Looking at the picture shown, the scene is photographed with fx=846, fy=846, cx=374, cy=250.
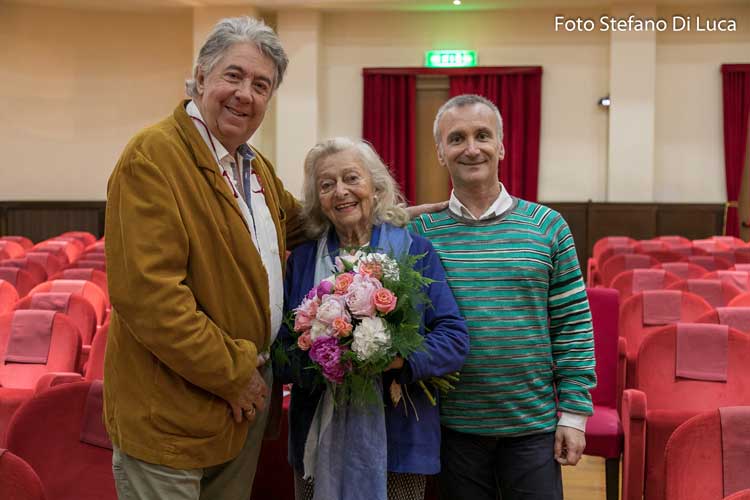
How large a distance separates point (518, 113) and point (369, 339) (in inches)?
463

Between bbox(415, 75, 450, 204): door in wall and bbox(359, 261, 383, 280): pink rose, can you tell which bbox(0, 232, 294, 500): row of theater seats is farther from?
bbox(415, 75, 450, 204): door in wall

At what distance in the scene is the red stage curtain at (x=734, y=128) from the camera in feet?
42.7

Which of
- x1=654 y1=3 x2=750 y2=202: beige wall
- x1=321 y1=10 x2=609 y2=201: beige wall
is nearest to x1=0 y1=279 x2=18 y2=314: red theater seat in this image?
x1=321 y1=10 x2=609 y2=201: beige wall

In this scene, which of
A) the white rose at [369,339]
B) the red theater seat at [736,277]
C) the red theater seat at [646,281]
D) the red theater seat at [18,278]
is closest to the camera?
the white rose at [369,339]

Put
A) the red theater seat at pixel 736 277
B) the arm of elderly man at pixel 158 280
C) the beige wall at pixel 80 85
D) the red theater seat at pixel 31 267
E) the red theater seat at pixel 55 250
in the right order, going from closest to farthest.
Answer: the arm of elderly man at pixel 158 280
the red theater seat at pixel 736 277
the red theater seat at pixel 31 267
the red theater seat at pixel 55 250
the beige wall at pixel 80 85

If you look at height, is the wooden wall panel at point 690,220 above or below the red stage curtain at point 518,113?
below

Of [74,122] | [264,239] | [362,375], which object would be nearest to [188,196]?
[264,239]

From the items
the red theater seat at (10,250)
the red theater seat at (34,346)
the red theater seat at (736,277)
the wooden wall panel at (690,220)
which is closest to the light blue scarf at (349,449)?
the red theater seat at (34,346)

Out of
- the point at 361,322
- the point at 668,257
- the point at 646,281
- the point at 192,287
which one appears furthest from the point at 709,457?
the point at 668,257

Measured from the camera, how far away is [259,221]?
84.0 inches

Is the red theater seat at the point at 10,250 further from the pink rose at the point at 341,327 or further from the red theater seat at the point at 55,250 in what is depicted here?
the pink rose at the point at 341,327

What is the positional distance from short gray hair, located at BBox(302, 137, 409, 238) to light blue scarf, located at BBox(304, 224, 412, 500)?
0.35ft

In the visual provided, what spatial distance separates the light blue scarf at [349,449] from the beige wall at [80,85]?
12.7 m

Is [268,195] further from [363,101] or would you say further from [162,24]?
[162,24]
